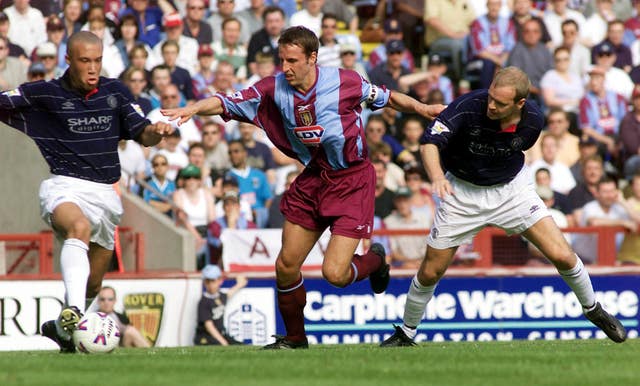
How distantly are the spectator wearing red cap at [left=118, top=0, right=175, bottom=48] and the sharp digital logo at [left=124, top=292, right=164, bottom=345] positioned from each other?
5.31m

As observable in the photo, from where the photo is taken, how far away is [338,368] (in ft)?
28.4

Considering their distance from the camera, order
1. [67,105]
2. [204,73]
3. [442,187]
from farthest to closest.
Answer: [204,73] → [67,105] → [442,187]

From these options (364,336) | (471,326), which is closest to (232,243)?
(364,336)

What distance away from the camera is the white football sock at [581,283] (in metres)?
11.0

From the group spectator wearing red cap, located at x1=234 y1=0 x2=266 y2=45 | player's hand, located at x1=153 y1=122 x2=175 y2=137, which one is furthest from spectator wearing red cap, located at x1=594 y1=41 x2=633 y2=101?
player's hand, located at x1=153 y1=122 x2=175 y2=137

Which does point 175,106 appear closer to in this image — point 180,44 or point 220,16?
point 180,44

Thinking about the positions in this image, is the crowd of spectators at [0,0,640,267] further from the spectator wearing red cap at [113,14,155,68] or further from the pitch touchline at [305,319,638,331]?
the pitch touchline at [305,319,638,331]

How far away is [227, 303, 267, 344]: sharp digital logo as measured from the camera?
55.6ft

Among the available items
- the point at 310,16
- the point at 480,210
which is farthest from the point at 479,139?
the point at 310,16

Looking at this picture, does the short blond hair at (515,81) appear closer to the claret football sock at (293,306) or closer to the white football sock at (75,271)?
the claret football sock at (293,306)

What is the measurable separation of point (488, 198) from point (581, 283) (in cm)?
99

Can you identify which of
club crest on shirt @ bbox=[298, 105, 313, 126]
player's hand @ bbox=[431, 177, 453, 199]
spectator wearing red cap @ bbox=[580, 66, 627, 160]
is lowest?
spectator wearing red cap @ bbox=[580, 66, 627, 160]

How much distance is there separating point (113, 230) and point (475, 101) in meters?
3.03

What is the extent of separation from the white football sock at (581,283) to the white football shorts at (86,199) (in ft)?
11.8
